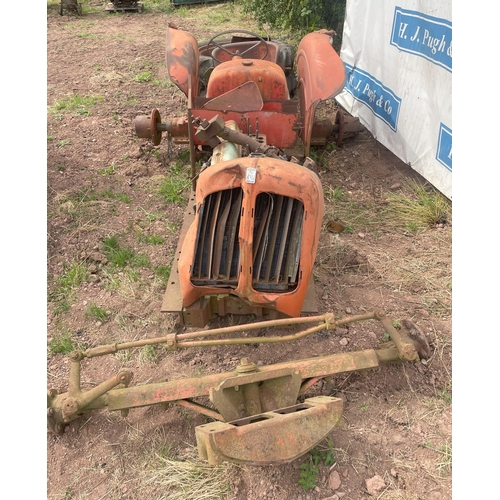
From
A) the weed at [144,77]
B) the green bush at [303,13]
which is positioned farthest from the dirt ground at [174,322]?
the green bush at [303,13]

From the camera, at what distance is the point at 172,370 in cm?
314

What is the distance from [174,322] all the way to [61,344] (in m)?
0.82

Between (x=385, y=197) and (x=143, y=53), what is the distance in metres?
5.91

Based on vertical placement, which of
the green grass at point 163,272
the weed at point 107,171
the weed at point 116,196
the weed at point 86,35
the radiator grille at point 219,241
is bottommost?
the green grass at point 163,272

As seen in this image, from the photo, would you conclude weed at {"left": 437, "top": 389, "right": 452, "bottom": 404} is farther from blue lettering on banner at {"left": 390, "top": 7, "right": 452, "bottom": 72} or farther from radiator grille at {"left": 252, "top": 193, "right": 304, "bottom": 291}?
blue lettering on banner at {"left": 390, "top": 7, "right": 452, "bottom": 72}

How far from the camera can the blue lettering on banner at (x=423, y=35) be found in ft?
14.8

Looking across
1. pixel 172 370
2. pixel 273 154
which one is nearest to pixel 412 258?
pixel 273 154

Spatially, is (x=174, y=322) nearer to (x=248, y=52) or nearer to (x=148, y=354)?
(x=148, y=354)

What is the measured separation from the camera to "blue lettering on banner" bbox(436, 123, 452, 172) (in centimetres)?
469

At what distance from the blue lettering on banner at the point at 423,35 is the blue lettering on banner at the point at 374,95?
1.85 ft

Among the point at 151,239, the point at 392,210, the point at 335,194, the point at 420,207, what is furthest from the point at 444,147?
the point at 151,239

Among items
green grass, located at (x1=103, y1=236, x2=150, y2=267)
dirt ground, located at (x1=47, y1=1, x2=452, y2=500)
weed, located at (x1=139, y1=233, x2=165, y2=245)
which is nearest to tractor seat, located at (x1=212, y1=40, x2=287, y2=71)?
dirt ground, located at (x1=47, y1=1, x2=452, y2=500)

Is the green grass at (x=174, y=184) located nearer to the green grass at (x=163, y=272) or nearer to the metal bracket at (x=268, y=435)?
the green grass at (x=163, y=272)

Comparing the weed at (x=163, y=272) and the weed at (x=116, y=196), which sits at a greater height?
the weed at (x=116, y=196)
